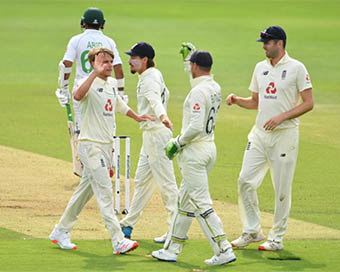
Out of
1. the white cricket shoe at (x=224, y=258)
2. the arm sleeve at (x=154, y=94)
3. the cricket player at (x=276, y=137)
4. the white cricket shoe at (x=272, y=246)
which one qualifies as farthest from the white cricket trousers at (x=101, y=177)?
the white cricket shoe at (x=272, y=246)

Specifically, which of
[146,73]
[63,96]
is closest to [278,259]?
[146,73]

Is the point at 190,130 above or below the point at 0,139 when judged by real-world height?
above

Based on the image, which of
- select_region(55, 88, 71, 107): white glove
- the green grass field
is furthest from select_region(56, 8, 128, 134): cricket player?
the green grass field

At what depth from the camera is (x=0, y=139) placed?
54.0 ft

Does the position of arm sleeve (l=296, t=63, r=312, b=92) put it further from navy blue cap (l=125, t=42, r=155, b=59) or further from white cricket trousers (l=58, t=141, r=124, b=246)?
white cricket trousers (l=58, t=141, r=124, b=246)

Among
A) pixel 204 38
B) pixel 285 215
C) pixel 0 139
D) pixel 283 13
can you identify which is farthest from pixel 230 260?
pixel 283 13

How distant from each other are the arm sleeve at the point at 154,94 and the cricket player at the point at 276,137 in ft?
3.65

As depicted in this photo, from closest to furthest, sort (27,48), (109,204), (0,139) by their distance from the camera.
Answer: (109,204) < (0,139) < (27,48)

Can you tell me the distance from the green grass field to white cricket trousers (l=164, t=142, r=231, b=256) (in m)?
0.26

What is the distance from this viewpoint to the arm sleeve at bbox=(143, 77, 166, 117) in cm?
941

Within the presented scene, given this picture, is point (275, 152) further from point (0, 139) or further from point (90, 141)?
point (0, 139)

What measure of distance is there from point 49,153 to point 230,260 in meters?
7.50

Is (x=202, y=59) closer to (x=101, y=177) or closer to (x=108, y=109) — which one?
(x=108, y=109)

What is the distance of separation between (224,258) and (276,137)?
5.29 feet
